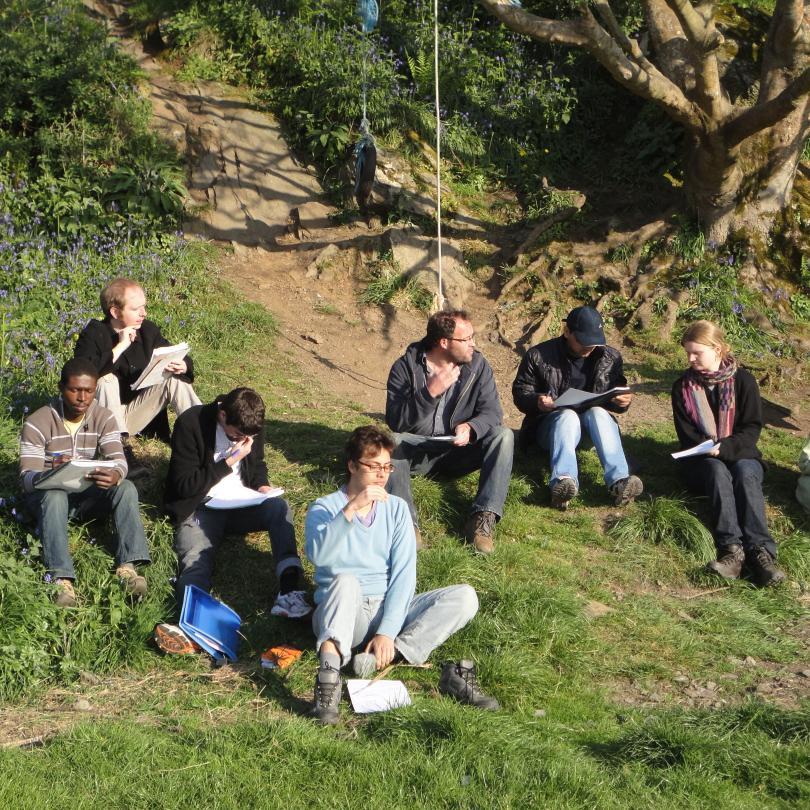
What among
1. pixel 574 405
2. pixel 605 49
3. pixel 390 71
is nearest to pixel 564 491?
pixel 574 405

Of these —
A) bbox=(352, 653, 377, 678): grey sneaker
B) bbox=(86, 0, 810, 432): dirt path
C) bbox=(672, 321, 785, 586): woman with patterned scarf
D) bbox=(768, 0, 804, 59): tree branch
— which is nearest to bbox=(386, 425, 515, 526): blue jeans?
bbox=(672, 321, 785, 586): woman with patterned scarf

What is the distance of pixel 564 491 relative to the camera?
251 inches

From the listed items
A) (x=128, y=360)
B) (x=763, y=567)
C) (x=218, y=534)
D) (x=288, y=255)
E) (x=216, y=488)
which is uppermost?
(x=288, y=255)

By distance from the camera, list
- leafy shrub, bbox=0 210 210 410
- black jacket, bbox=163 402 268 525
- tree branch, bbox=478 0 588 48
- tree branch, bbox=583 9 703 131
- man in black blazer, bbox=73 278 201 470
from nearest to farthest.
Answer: black jacket, bbox=163 402 268 525
man in black blazer, bbox=73 278 201 470
leafy shrub, bbox=0 210 210 410
tree branch, bbox=478 0 588 48
tree branch, bbox=583 9 703 131

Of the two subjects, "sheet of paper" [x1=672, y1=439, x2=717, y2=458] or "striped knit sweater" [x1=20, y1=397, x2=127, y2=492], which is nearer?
"striped knit sweater" [x1=20, y1=397, x2=127, y2=492]

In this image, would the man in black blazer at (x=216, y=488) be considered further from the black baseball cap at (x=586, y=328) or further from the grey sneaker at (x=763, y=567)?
the grey sneaker at (x=763, y=567)

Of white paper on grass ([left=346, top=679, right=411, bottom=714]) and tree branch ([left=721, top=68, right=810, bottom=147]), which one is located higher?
tree branch ([left=721, top=68, right=810, bottom=147])

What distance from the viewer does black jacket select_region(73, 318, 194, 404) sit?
20.4 ft

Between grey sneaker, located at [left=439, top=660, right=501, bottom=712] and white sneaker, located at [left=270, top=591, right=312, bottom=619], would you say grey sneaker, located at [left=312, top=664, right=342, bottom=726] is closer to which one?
grey sneaker, located at [left=439, top=660, right=501, bottom=712]

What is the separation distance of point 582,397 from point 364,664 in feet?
9.02

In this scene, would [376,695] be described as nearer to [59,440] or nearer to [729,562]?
[59,440]

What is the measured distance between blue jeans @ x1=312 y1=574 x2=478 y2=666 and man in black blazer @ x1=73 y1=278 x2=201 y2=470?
2.17 meters

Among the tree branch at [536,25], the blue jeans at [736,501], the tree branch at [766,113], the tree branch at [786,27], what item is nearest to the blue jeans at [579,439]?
the blue jeans at [736,501]

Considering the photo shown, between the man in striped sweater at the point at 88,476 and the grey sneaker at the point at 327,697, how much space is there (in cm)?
130
